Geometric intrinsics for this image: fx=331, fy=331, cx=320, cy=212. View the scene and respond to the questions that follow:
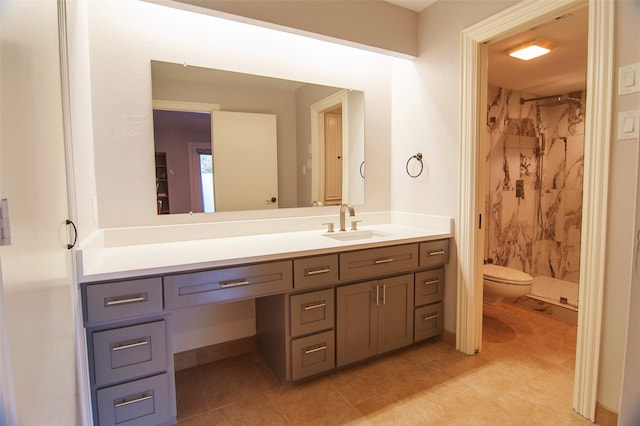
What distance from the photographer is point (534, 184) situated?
4.18 meters

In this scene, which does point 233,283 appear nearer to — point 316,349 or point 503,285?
point 316,349

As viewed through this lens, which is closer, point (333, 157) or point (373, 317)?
point (373, 317)

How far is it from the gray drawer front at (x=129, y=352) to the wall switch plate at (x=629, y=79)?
2.31 m

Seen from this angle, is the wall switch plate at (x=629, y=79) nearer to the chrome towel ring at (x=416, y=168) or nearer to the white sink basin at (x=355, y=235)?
the chrome towel ring at (x=416, y=168)

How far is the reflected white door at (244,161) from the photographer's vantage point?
2145 millimetres

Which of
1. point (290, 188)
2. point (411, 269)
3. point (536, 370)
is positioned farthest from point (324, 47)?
point (536, 370)

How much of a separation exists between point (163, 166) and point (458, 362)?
224cm

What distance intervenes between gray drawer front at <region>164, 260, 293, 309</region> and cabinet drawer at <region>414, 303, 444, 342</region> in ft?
3.47

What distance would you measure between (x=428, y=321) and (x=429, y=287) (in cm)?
24

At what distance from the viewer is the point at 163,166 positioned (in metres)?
1.98

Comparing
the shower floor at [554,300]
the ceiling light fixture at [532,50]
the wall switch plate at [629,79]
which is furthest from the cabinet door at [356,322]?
the ceiling light fixture at [532,50]

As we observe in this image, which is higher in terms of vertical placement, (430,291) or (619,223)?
(619,223)

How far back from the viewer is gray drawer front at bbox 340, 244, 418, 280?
6.35 ft

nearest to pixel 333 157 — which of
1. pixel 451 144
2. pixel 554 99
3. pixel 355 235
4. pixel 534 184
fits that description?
pixel 355 235
